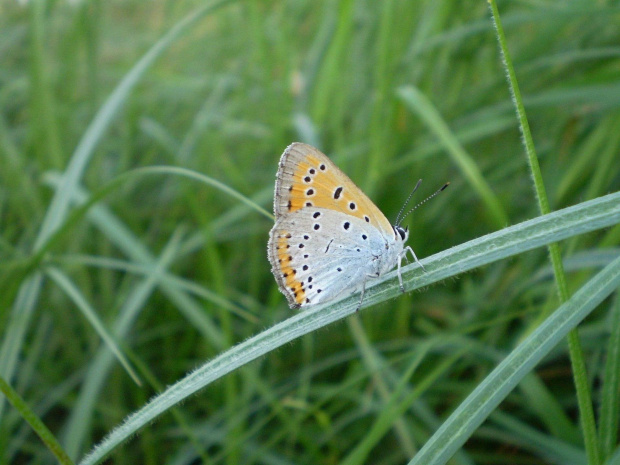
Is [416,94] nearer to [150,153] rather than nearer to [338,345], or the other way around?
[338,345]

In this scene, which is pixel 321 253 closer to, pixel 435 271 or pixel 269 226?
pixel 435 271

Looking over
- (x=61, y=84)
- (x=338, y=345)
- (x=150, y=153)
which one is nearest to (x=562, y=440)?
(x=338, y=345)

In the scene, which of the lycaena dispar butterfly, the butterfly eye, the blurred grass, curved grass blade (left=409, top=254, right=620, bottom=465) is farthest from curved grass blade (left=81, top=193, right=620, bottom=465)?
the blurred grass

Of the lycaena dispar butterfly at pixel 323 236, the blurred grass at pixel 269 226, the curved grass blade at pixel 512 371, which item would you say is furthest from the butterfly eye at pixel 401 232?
the curved grass blade at pixel 512 371

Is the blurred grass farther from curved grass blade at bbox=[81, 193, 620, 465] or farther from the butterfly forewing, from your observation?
curved grass blade at bbox=[81, 193, 620, 465]

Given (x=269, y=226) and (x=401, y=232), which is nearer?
(x=401, y=232)

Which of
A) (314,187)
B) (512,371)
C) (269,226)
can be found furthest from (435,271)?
(269,226)
